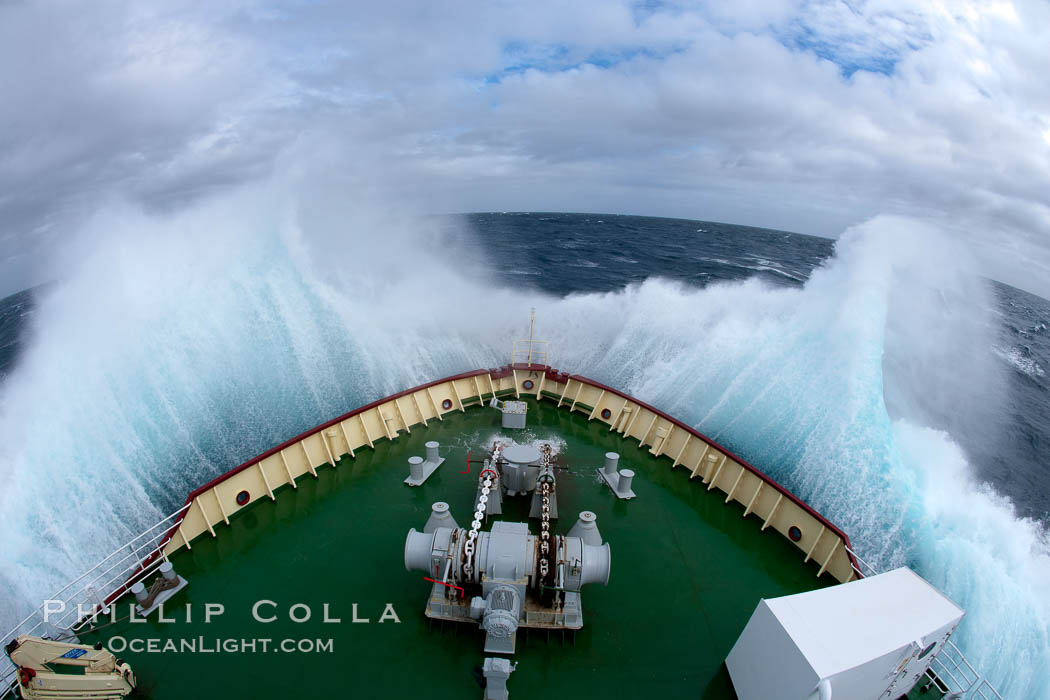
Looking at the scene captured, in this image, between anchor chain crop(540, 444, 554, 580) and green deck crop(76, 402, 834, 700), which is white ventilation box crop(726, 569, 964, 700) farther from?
anchor chain crop(540, 444, 554, 580)

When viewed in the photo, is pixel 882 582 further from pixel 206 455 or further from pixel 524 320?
pixel 524 320

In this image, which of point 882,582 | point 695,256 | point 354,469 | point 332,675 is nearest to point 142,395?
point 354,469

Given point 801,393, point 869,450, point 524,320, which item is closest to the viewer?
point 869,450

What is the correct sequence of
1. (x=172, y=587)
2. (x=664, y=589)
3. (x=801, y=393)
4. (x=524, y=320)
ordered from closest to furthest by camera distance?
(x=172, y=587), (x=664, y=589), (x=801, y=393), (x=524, y=320)

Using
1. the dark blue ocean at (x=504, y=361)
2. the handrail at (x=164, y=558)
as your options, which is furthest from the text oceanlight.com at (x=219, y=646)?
the dark blue ocean at (x=504, y=361)

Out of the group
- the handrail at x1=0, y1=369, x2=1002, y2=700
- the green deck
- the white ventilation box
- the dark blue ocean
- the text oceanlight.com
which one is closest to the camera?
the white ventilation box

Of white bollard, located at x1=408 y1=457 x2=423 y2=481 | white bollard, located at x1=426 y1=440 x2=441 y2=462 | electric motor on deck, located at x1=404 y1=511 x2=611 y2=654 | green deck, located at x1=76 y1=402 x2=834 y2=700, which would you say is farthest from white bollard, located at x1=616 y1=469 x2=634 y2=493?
white bollard, located at x1=408 y1=457 x2=423 y2=481
